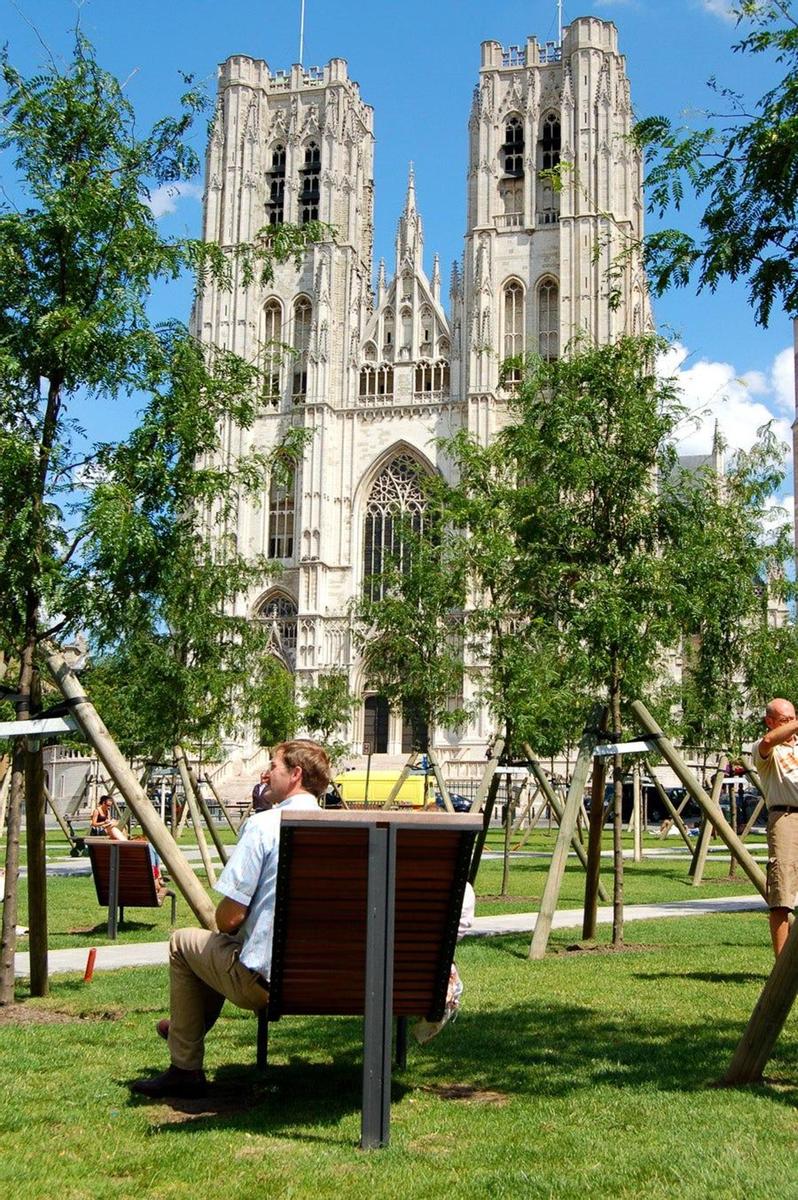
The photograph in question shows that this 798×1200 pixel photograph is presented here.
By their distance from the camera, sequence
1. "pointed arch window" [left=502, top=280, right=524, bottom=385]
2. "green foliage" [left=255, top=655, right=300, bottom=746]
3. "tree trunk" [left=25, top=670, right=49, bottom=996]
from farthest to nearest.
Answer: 1. "pointed arch window" [left=502, top=280, right=524, bottom=385]
2. "green foliage" [left=255, top=655, right=300, bottom=746]
3. "tree trunk" [left=25, top=670, right=49, bottom=996]

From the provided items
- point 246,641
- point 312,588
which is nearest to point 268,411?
point 312,588

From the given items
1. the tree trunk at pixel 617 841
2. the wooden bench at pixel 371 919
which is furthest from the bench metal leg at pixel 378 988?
the tree trunk at pixel 617 841

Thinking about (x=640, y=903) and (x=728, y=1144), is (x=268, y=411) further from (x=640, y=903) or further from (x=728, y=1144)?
(x=728, y=1144)

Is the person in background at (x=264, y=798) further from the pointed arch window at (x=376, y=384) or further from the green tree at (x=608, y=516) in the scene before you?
the pointed arch window at (x=376, y=384)

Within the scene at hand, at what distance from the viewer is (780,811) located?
7.27 metres

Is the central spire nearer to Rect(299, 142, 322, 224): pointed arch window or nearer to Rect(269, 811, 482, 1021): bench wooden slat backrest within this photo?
Rect(299, 142, 322, 224): pointed arch window

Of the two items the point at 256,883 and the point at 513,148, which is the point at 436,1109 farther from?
the point at 513,148

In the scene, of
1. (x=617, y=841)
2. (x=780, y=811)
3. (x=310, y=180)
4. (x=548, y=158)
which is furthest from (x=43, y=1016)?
(x=310, y=180)

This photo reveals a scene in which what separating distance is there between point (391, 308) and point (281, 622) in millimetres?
15089

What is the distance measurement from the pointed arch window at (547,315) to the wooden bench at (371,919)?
4931cm

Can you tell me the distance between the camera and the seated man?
467 cm

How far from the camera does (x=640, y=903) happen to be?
1442cm

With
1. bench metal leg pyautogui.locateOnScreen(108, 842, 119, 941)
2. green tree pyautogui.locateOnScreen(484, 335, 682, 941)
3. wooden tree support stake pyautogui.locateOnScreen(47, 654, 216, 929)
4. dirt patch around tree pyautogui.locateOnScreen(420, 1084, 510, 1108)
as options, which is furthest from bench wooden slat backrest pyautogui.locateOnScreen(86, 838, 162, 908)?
dirt patch around tree pyautogui.locateOnScreen(420, 1084, 510, 1108)

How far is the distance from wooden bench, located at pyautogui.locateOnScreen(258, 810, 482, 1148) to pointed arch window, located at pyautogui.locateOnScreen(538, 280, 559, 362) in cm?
4931
